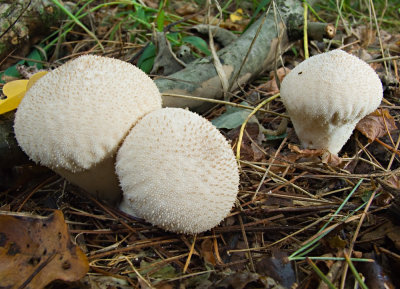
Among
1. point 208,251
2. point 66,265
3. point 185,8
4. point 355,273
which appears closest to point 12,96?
point 66,265

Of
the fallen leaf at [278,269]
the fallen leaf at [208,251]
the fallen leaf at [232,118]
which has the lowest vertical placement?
the fallen leaf at [208,251]

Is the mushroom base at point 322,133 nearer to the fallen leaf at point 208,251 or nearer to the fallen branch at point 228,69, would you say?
the fallen branch at point 228,69

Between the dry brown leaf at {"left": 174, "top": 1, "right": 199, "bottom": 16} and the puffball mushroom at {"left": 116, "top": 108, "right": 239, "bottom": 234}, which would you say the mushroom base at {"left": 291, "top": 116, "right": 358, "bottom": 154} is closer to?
the puffball mushroom at {"left": 116, "top": 108, "right": 239, "bottom": 234}

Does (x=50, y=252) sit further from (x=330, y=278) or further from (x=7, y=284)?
(x=330, y=278)

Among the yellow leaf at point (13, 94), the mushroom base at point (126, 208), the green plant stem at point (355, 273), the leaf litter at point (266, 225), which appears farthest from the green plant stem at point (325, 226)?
the yellow leaf at point (13, 94)

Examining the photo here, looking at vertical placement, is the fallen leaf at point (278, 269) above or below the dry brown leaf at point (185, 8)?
below

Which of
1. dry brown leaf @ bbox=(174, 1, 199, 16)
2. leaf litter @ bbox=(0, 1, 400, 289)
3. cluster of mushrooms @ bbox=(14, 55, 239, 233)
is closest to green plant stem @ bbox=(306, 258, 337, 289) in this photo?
leaf litter @ bbox=(0, 1, 400, 289)

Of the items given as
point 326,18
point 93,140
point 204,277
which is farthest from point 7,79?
point 326,18
